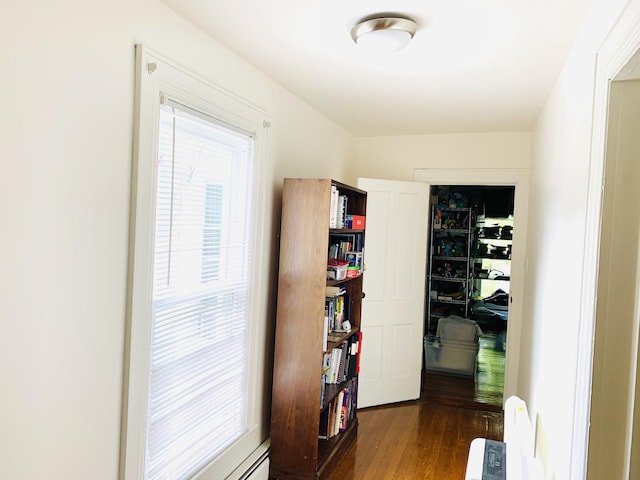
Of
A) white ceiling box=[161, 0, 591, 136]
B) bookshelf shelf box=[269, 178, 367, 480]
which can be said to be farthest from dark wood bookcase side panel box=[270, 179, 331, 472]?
white ceiling box=[161, 0, 591, 136]

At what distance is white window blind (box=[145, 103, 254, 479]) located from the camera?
6.34ft

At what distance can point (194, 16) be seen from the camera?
6.37 feet

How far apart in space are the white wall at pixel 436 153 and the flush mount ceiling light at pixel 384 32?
2.23 metres

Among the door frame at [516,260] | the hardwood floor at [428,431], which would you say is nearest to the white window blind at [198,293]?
the hardwood floor at [428,431]

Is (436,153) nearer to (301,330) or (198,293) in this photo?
(301,330)

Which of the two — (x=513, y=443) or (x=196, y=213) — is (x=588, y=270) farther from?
(x=196, y=213)

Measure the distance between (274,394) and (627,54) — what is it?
2.34 metres

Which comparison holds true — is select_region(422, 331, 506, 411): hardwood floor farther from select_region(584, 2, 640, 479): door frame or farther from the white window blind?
select_region(584, 2, 640, 479): door frame

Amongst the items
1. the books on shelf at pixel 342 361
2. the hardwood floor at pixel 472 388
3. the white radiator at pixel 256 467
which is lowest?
the hardwood floor at pixel 472 388

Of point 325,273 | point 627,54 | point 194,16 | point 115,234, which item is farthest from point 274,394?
point 627,54

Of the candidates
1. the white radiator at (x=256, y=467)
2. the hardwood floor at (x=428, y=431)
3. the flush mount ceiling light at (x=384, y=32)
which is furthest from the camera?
the hardwood floor at (x=428, y=431)

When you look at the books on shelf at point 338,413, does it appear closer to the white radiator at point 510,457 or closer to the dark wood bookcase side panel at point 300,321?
the dark wood bookcase side panel at point 300,321

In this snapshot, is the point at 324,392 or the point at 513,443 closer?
the point at 513,443

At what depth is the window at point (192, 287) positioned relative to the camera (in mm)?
1799
